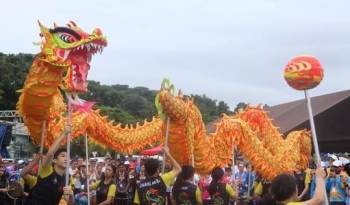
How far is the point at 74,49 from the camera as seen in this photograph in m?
6.71

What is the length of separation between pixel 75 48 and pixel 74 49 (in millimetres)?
19

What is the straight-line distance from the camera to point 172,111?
6840 millimetres

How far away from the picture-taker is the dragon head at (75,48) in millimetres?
6449

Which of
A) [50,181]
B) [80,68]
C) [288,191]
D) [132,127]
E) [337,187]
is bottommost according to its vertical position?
[337,187]

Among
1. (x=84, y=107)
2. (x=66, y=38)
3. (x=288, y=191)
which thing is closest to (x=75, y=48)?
(x=66, y=38)

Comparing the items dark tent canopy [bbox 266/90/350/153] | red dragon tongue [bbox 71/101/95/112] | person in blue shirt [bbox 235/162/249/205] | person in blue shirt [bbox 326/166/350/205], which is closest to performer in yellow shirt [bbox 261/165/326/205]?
red dragon tongue [bbox 71/101/95/112]

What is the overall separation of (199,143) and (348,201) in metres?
5.25

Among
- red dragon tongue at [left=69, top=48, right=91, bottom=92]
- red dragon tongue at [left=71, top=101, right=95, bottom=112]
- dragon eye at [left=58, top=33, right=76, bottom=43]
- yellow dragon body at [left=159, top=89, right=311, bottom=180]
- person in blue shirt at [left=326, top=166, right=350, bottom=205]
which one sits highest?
dragon eye at [left=58, top=33, right=76, bottom=43]

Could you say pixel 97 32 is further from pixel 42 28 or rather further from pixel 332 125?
pixel 332 125

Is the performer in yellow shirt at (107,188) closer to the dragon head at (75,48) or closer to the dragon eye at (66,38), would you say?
the dragon head at (75,48)

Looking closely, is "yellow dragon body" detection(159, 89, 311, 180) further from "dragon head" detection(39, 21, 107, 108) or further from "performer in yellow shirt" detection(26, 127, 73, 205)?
"performer in yellow shirt" detection(26, 127, 73, 205)

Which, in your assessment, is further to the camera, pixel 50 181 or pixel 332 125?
pixel 332 125

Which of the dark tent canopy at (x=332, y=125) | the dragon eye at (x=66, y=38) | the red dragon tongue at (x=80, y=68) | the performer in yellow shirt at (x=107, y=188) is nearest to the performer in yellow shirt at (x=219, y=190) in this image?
the performer in yellow shirt at (x=107, y=188)

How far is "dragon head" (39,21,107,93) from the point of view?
6449mm
